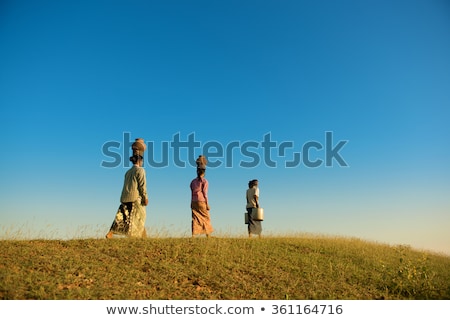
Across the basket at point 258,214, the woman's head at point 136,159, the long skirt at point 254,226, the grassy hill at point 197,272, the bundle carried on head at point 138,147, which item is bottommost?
the grassy hill at point 197,272

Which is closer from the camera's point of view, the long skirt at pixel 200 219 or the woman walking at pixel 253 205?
the long skirt at pixel 200 219

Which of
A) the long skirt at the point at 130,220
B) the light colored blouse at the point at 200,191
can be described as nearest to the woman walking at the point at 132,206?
the long skirt at the point at 130,220

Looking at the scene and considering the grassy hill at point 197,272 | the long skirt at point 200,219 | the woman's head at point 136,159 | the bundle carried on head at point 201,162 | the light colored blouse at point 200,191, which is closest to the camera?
the grassy hill at point 197,272

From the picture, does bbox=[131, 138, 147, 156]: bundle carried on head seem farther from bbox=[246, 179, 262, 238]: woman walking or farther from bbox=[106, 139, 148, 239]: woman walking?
bbox=[246, 179, 262, 238]: woman walking

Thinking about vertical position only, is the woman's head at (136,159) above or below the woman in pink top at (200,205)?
above

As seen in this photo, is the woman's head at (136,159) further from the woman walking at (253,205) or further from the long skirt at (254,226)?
the long skirt at (254,226)

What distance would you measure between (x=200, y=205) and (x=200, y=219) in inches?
20.8

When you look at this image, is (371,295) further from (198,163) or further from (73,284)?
(198,163)

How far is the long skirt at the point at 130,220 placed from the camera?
1350cm

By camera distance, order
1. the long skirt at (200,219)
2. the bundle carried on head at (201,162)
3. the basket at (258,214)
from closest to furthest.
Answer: the long skirt at (200,219) < the bundle carried on head at (201,162) < the basket at (258,214)

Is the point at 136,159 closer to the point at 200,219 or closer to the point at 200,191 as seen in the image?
the point at 200,191

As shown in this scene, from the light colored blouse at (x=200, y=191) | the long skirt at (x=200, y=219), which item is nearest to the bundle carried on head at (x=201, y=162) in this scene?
the light colored blouse at (x=200, y=191)

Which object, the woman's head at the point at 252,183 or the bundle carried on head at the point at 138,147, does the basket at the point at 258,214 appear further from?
the bundle carried on head at the point at 138,147
